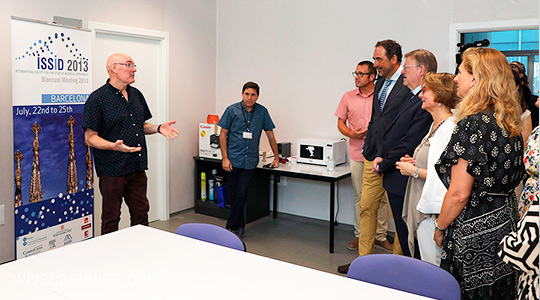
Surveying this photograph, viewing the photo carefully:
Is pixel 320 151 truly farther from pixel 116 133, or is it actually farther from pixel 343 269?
pixel 116 133

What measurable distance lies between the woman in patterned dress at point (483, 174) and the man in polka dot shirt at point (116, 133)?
2196mm

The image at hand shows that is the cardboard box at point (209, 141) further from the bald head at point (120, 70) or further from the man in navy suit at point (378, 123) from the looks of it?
the man in navy suit at point (378, 123)

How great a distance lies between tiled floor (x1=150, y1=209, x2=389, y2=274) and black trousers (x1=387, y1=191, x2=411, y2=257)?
3.32ft

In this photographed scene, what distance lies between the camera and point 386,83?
3502 millimetres

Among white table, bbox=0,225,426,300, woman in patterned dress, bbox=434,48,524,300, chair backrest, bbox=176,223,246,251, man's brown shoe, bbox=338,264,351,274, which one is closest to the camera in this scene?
white table, bbox=0,225,426,300

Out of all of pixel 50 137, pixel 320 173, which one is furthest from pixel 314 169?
pixel 50 137

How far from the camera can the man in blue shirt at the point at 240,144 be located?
4605 millimetres

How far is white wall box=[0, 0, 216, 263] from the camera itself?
4355 millimetres

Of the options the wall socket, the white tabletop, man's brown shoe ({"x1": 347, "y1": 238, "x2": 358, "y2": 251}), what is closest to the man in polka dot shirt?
the wall socket

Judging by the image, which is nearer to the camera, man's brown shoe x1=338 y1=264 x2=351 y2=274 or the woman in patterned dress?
the woman in patterned dress

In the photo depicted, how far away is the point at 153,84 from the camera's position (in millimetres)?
5102

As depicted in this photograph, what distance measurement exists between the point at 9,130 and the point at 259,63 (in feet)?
9.12

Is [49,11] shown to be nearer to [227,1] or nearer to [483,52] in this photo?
[227,1]

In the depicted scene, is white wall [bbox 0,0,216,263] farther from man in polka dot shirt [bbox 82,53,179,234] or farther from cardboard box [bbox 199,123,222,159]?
man in polka dot shirt [bbox 82,53,179,234]
